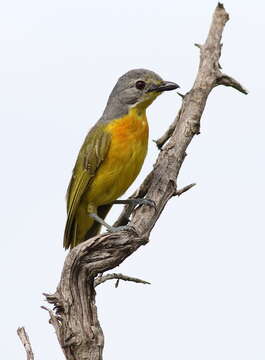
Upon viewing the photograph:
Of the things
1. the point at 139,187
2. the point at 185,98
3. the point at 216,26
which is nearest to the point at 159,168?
the point at 139,187

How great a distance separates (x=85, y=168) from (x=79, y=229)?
A: 0.88 meters

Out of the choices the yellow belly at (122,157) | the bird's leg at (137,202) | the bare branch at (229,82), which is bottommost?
the bird's leg at (137,202)

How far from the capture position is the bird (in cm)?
1002

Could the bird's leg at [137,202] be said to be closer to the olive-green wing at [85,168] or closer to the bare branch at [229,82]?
the olive-green wing at [85,168]

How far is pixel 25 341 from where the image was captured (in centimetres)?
825

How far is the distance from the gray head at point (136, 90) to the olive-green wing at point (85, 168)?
1.16 ft

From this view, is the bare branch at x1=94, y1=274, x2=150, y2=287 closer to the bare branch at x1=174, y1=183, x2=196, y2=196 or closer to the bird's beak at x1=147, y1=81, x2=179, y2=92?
the bare branch at x1=174, y1=183, x2=196, y2=196

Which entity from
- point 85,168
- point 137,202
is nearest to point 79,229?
point 85,168

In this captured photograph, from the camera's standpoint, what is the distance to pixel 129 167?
10000 mm

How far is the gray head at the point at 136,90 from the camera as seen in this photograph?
10.1 m

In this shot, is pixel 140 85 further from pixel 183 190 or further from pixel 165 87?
pixel 183 190

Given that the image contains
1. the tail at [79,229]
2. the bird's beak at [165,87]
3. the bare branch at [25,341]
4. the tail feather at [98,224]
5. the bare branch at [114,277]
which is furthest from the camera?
the tail feather at [98,224]

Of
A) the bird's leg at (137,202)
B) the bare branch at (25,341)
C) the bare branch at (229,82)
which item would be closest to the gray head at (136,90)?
the bare branch at (229,82)

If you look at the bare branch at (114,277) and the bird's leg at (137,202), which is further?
the bird's leg at (137,202)
